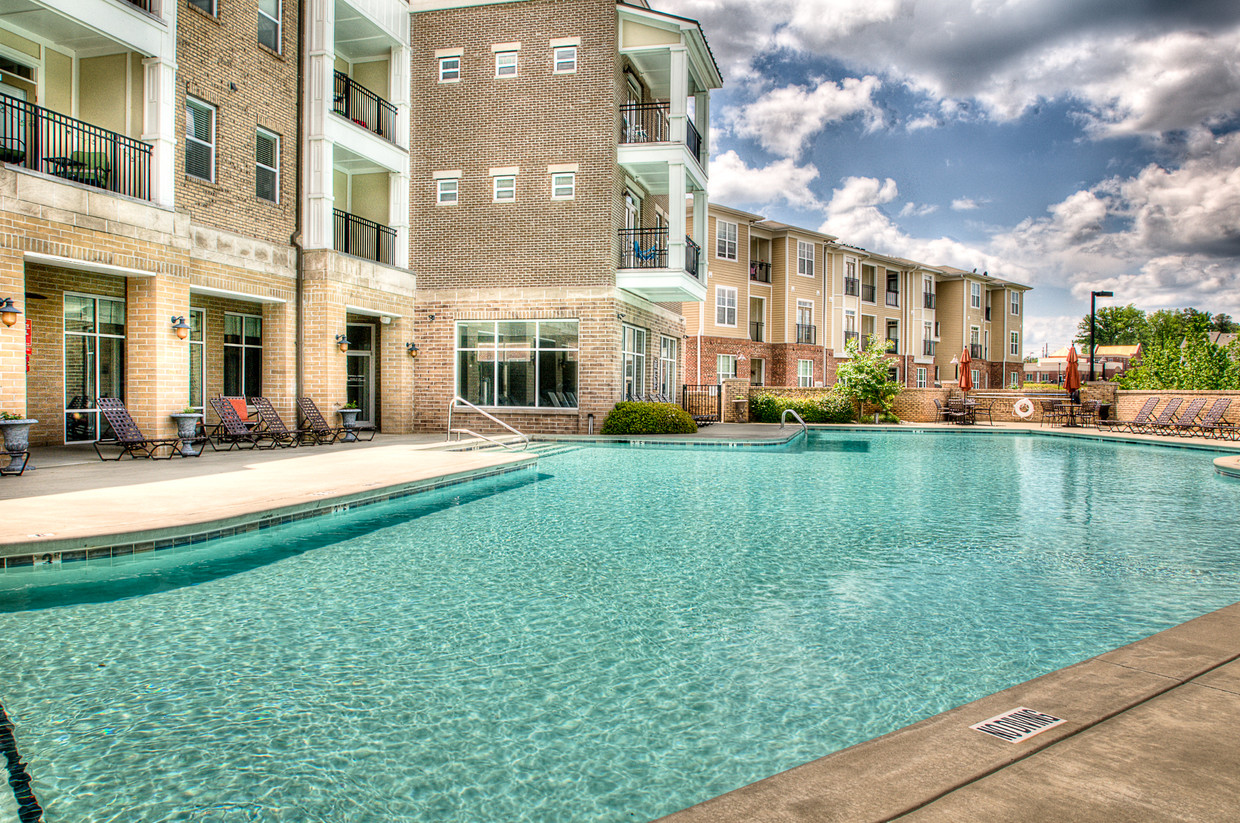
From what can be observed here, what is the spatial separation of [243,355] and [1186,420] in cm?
2603

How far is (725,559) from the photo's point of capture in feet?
21.6

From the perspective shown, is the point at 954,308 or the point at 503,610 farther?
the point at 954,308

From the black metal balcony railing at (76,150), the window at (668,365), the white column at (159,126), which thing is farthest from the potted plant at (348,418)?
the window at (668,365)

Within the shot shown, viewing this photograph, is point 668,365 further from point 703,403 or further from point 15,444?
point 15,444

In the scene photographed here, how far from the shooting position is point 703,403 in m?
26.8

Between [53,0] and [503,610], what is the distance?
40.8ft

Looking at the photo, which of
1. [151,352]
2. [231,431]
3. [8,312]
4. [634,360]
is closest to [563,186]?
[634,360]

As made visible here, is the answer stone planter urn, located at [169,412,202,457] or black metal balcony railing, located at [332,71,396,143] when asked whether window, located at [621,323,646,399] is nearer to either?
black metal balcony railing, located at [332,71,396,143]

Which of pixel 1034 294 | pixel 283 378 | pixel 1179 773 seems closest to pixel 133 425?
pixel 283 378

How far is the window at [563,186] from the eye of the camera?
64.6 ft

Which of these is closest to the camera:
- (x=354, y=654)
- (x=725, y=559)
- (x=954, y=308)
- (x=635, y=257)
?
(x=354, y=654)

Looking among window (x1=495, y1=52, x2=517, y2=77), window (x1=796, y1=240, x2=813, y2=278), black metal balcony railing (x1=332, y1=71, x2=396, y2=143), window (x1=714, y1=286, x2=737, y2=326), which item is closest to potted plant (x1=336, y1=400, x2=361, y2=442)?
black metal balcony railing (x1=332, y1=71, x2=396, y2=143)

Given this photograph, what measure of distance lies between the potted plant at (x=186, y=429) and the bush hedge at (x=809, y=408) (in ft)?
64.2

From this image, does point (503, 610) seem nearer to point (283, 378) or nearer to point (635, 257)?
point (283, 378)
